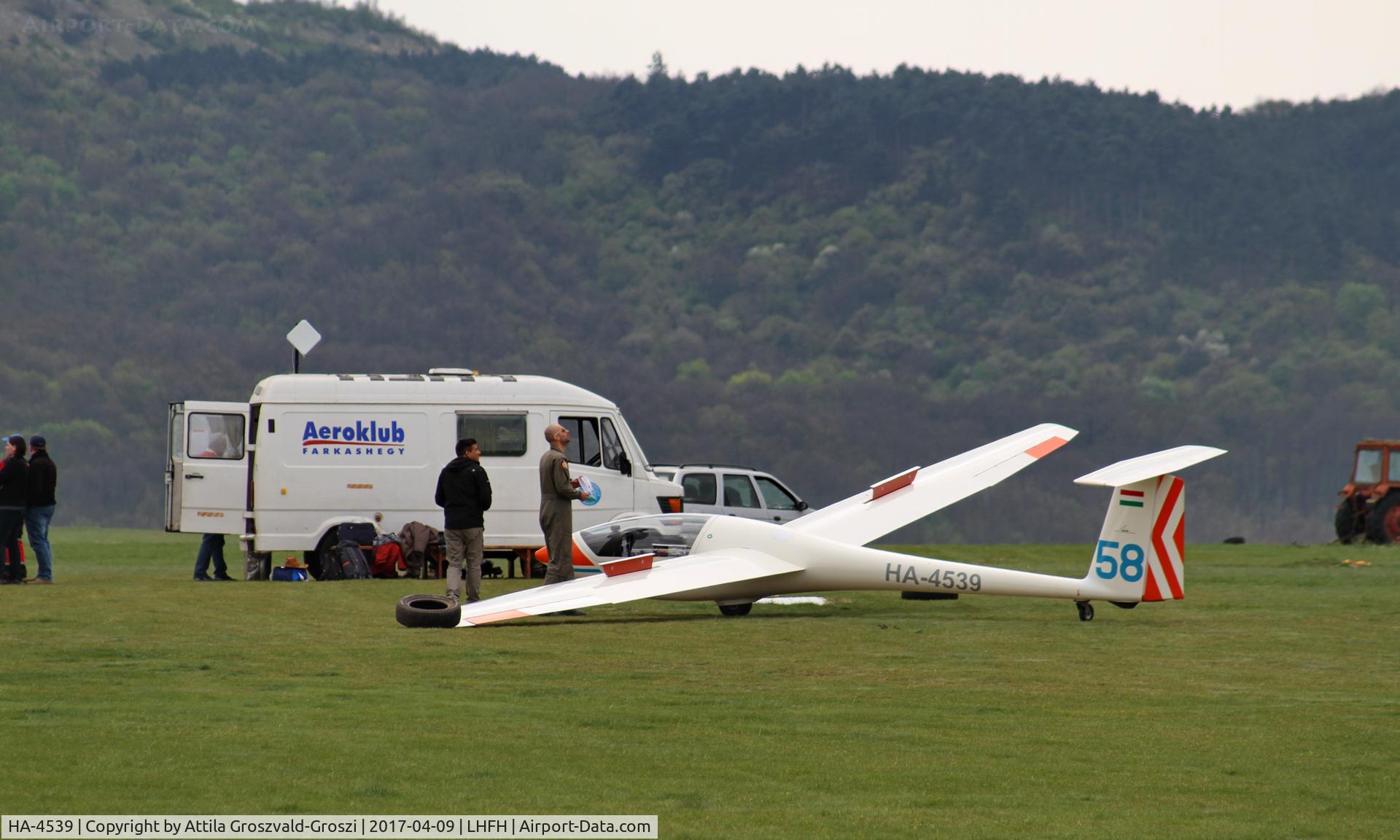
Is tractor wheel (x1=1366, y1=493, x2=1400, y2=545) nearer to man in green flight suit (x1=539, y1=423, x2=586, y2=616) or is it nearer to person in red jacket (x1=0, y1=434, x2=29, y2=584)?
man in green flight suit (x1=539, y1=423, x2=586, y2=616)

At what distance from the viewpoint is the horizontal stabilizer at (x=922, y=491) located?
18.2 m

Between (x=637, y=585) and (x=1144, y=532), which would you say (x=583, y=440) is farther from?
(x=1144, y=532)

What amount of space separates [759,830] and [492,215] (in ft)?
503

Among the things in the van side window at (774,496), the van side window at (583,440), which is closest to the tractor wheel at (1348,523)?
the van side window at (774,496)

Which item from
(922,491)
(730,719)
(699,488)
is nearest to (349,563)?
(699,488)

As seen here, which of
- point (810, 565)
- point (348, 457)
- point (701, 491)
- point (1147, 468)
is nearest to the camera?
point (1147, 468)

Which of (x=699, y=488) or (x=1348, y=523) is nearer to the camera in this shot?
(x=699, y=488)

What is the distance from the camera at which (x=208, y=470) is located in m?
23.4

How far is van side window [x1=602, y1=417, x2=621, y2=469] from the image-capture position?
958 inches

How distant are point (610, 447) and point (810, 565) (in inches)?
329

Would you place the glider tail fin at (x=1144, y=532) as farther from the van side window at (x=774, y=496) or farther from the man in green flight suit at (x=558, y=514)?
the van side window at (x=774, y=496)

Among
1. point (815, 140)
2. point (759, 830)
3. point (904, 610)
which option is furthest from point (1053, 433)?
point (815, 140)

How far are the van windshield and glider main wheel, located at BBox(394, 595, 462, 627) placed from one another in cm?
269

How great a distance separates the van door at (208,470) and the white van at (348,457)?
1 cm
